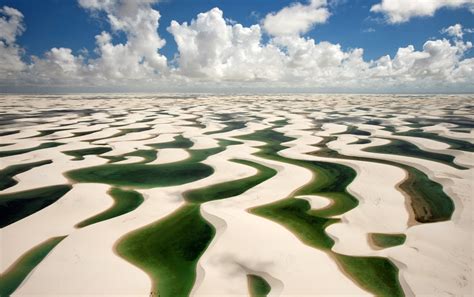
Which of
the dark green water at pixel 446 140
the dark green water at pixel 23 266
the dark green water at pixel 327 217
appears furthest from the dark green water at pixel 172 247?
the dark green water at pixel 446 140

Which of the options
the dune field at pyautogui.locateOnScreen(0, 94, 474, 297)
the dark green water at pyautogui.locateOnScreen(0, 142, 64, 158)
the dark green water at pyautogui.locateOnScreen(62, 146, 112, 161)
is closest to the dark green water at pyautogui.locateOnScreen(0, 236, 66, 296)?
the dune field at pyautogui.locateOnScreen(0, 94, 474, 297)

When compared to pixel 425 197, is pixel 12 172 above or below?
below

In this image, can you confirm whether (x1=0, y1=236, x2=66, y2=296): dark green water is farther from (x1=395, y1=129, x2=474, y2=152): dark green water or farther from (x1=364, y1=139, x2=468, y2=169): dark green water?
(x1=395, y1=129, x2=474, y2=152): dark green water

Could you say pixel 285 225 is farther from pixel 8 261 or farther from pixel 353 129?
pixel 353 129

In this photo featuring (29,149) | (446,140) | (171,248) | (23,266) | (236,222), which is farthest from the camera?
(446,140)

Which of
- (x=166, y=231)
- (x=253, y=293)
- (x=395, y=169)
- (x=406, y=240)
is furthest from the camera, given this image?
(x=395, y=169)

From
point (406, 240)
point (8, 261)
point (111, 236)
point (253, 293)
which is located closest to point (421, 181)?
point (406, 240)

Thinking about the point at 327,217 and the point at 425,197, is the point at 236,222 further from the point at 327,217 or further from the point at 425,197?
the point at 425,197

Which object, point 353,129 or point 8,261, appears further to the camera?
point 353,129

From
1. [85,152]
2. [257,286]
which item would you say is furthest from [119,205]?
[85,152]
